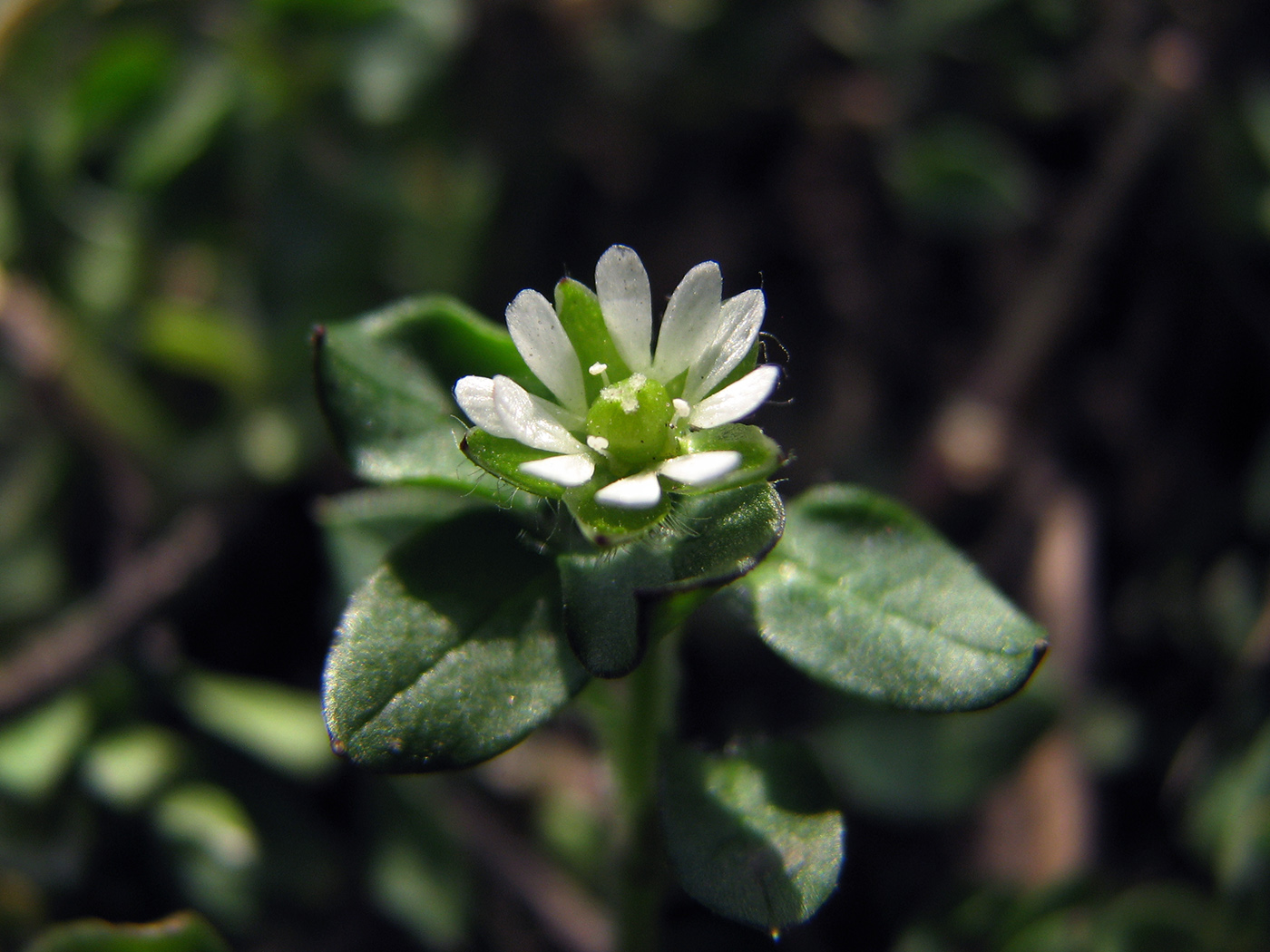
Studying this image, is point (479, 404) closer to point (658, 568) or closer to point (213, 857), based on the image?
point (658, 568)

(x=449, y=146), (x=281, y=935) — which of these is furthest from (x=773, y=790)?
(x=449, y=146)

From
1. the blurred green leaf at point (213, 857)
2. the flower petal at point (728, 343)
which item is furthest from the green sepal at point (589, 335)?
the blurred green leaf at point (213, 857)

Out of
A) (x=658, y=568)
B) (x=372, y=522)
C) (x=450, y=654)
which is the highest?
(x=658, y=568)

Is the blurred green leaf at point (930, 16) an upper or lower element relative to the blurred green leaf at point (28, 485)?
upper

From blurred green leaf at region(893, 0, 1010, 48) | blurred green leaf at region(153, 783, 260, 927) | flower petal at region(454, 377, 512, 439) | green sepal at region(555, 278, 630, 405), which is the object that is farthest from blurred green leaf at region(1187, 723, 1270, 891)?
blurred green leaf at region(893, 0, 1010, 48)

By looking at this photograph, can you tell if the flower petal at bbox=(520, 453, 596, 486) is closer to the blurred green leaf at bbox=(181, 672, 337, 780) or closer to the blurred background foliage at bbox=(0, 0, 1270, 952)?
the blurred background foliage at bbox=(0, 0, 1270, 952)

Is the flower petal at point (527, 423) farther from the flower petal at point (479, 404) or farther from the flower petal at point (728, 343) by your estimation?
the flower petal at point (728, 343)

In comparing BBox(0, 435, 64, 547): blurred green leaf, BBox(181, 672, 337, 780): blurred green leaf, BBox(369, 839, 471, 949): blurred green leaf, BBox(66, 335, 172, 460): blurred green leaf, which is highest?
BBox(66, 335, 172, 460): blurred green leaf

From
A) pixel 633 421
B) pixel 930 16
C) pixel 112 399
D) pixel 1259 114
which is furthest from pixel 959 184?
pixel 112 399
